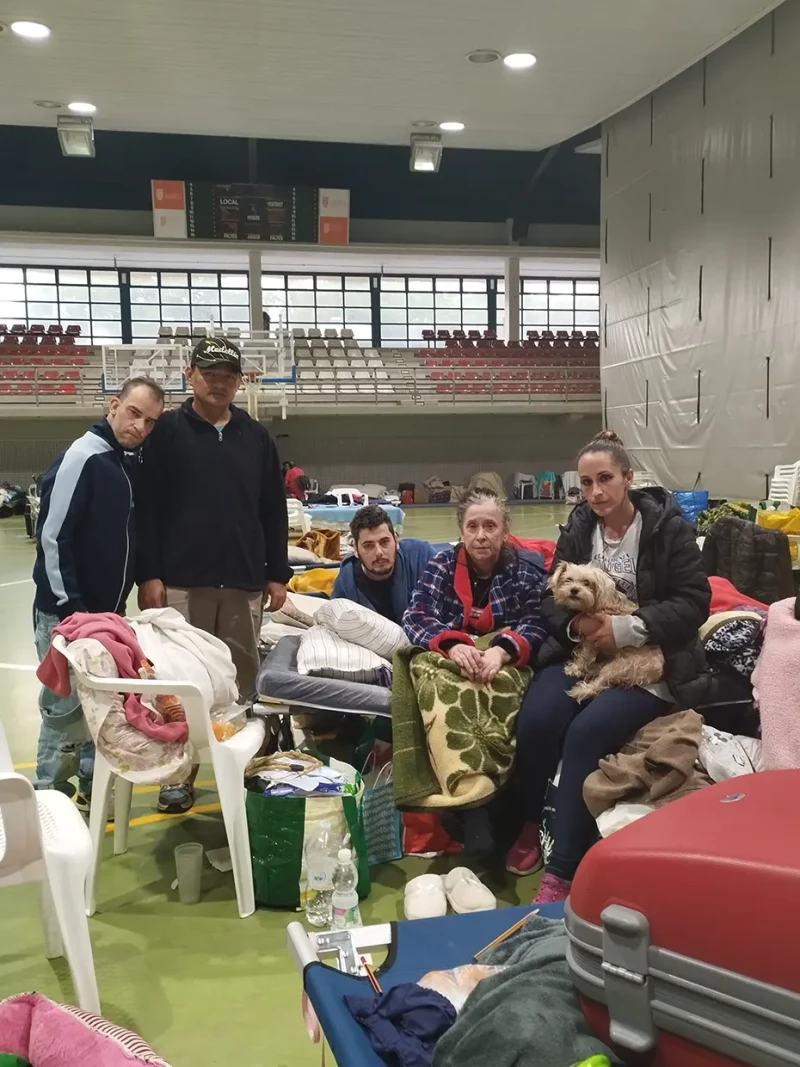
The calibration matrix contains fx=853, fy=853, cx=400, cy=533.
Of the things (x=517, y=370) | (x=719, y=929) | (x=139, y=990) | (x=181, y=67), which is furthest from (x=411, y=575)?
(x=517, y=370)

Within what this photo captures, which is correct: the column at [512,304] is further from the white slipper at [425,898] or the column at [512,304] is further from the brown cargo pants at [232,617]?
the white slipper at [425,898]

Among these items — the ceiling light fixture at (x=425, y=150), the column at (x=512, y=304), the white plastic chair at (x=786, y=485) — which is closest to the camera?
the white plastic chair at (x=786, y=485)

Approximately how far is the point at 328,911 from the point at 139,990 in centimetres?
58

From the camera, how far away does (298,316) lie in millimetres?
20906

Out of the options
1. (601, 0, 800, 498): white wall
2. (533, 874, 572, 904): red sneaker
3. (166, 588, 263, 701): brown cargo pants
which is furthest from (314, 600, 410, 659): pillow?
(601, 0, 800, 498): white wall

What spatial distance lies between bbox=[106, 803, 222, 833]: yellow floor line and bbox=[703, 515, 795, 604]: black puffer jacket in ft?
9.09

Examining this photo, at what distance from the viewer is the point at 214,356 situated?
10.2 ft

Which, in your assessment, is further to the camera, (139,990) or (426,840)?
(426,840)

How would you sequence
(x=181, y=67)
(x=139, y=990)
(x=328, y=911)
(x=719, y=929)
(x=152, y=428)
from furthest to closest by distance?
1. (x=181, y=67)
2. (x=152, y=428)
3. (x=328, y=911)
4. (x=139, y=990)
5. (x=719, y=929)

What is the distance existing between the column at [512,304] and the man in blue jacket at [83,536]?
18.7m

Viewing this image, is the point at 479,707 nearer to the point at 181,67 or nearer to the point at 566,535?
the point at 566,535

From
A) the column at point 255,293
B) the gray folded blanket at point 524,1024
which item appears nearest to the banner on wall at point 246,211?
the column at point 255,293

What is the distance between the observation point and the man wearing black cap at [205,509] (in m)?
3.25

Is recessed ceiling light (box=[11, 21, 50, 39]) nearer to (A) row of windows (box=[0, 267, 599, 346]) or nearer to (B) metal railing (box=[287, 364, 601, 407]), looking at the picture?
(B) metal railing (box=[287, 364, 601, 407])
